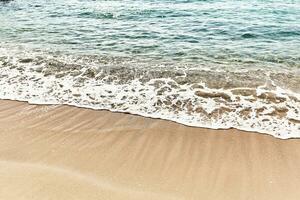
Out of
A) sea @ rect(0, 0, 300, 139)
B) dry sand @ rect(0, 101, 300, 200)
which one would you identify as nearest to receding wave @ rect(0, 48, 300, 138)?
sea @ rect(0, 0, 300, 139)

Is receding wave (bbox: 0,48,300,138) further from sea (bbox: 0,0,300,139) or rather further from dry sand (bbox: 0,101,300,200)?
dry sand (bbox: 0,101,300,200)

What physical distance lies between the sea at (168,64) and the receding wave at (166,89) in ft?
0.07

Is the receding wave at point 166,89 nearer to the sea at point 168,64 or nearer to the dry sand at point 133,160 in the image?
the sea at point 168,64

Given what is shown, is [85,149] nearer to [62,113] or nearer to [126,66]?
[62,113]

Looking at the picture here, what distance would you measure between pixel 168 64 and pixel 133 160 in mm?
4576

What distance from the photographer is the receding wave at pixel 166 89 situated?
667cm

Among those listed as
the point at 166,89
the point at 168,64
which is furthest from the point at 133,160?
the point at 168,64

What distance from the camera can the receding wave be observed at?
263 inches

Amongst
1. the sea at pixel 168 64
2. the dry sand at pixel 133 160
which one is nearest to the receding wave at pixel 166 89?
the sea at pixel 168 64

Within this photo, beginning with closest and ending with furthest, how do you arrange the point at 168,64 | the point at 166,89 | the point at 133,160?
the point at 133,160 → the point at 166,89 → the point at 168,64

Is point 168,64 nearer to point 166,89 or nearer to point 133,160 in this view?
point 166,89

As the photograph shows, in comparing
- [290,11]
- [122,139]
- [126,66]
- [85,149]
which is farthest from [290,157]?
[290,11]

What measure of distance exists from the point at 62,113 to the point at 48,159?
1.67 metres

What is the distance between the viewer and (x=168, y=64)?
9.49 meters
